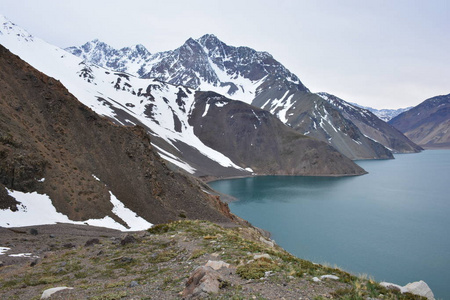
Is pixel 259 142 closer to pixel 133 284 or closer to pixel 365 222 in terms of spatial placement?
pixel 365 222

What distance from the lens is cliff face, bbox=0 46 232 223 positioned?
30.9 meters

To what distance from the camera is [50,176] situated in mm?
32156

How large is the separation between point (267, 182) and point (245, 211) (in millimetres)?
51529

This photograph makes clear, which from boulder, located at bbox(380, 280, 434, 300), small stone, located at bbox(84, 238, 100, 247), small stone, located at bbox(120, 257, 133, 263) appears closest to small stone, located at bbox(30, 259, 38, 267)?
small stone, located at bbox(84, 238, 100, 247)

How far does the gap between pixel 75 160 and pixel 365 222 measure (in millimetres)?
56263

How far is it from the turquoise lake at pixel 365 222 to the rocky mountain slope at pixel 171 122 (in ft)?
86.2

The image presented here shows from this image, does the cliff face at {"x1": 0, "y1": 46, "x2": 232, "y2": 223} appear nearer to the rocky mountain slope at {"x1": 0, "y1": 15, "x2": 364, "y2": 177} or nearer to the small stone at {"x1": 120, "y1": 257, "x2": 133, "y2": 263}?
the small stone at {"x1": 120, "y1": 257, "x2": 133, "y2": 263}

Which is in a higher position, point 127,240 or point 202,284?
point 202,284

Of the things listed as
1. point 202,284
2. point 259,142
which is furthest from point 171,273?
point 259,142

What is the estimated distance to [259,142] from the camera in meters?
166

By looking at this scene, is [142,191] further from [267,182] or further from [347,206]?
[267,182]

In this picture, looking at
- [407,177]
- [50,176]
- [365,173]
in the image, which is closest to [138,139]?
[50,176]

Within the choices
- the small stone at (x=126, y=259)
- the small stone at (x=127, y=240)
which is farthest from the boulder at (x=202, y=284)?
the small stone at (x=127, y=240)

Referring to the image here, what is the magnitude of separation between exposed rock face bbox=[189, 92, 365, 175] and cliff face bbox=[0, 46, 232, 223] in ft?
346
